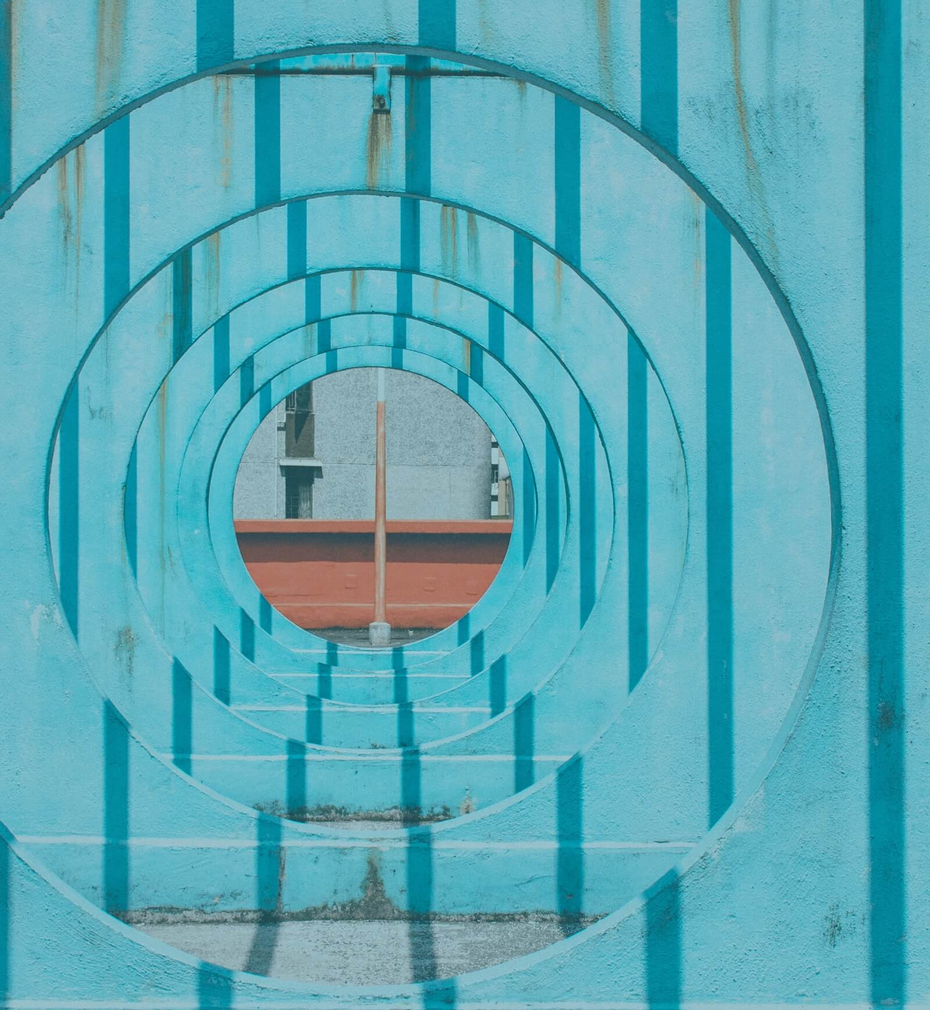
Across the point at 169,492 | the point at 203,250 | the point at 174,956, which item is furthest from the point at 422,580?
the point at 174,956

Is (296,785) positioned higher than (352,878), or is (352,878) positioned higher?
(296,785)

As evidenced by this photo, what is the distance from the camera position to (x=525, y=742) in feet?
28.9

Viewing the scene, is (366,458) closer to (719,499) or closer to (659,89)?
(719,499)

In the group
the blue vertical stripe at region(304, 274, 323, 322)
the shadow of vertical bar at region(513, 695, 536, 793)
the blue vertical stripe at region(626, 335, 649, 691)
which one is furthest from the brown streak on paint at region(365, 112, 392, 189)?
the shadow of vertical bar at region(513, 695, 536, 793)

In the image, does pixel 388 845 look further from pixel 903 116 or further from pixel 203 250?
pixel 903 116

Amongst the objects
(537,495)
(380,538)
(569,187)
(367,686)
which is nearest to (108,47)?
(569,187)

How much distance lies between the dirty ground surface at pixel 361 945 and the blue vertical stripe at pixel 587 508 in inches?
130

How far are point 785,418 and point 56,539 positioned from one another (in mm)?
4842

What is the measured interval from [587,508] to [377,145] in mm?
3975

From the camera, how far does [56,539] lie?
8141 mm

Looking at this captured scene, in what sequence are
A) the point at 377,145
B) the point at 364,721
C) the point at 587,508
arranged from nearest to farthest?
the point at 377,145
the point at 587,508
the point at 364,721

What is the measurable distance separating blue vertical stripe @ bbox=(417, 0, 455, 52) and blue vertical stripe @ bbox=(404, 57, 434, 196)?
303cm

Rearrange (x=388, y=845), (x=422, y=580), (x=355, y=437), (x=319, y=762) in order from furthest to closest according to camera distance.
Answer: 1. (x=355, y=437)
2. (x=422, y=580)
3. (x=319, y=762)
4. (x=388, y=845)

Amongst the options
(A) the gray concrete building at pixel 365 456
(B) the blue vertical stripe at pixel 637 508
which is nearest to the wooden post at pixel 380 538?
(B) the blue vertical stripe at pixel 637 508
